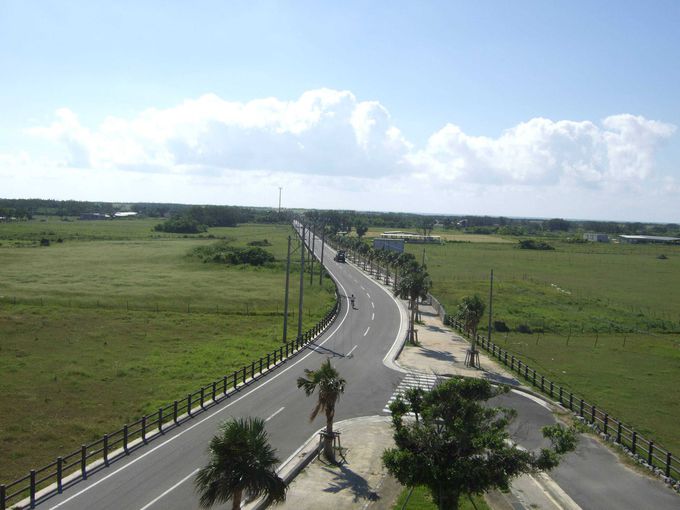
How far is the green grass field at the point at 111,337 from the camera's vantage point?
27.5 meters

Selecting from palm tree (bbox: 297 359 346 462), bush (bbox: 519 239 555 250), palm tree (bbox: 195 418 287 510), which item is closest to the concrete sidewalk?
palm tree (bbox: 297 359 346 462)

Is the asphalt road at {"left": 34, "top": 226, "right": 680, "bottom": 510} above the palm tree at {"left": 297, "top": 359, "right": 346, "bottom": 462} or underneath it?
underneath

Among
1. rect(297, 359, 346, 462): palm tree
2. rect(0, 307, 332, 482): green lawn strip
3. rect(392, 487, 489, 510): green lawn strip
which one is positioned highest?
rect(297, 359, 346, 462): palm tree

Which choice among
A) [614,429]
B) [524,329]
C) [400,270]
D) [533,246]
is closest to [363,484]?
[614,429]

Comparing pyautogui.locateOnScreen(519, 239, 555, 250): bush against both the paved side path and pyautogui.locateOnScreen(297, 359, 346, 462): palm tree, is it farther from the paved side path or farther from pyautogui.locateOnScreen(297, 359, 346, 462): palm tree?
pyautogui.locateOnScreen(297, 359, 346, 462): palm tree

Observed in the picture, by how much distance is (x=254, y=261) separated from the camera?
349 ft

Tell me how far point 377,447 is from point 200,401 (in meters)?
9.57

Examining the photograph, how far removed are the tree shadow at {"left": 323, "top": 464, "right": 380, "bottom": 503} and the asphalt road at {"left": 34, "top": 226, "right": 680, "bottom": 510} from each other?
2.43 m

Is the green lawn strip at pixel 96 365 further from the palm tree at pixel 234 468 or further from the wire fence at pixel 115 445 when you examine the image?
the palm tree at pixel 234 468

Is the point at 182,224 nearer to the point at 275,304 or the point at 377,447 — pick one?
the point at 275,304

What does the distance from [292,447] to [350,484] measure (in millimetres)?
4080

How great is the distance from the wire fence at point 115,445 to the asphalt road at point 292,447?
1.53ft

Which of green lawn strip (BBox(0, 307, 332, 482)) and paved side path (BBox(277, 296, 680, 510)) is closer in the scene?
paved side path (BBox(277, 296, 680, 510))

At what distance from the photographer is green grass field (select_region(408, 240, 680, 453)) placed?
34.0 metres
